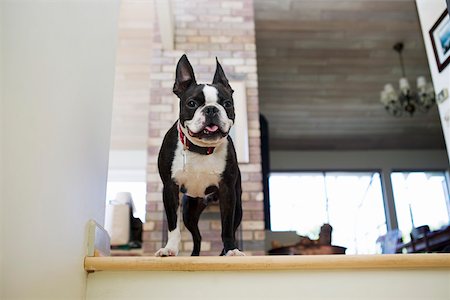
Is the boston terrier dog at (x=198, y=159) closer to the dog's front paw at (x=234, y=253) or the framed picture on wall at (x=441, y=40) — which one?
the dog's front paw at (x=234, y=253)

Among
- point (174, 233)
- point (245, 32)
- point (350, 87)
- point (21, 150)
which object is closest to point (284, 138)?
point (350, 87)

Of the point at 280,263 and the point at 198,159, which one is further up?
A: the point at 198,159

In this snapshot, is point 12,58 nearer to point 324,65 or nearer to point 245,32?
point 245,32

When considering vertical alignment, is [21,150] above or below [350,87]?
below

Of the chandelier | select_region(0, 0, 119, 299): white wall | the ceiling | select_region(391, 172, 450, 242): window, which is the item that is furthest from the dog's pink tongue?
select_region(391, 172, 450, 242): window

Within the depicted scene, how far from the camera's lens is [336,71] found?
5.45 metres

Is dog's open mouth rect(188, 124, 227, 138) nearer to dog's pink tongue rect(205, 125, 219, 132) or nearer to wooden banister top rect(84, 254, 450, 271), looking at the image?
dog's pink tongue rect(205, 125, 219, 132)

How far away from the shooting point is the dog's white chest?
1146mm

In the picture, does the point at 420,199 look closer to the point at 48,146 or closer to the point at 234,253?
the point at 234,253

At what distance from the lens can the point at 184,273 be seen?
3.16 ft

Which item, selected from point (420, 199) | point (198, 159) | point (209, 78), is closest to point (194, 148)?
point (198, 159)

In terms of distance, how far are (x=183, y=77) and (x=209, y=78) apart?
2243mm

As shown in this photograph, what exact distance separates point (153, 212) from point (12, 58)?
2.61m

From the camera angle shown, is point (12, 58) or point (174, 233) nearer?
point (12, 58)
